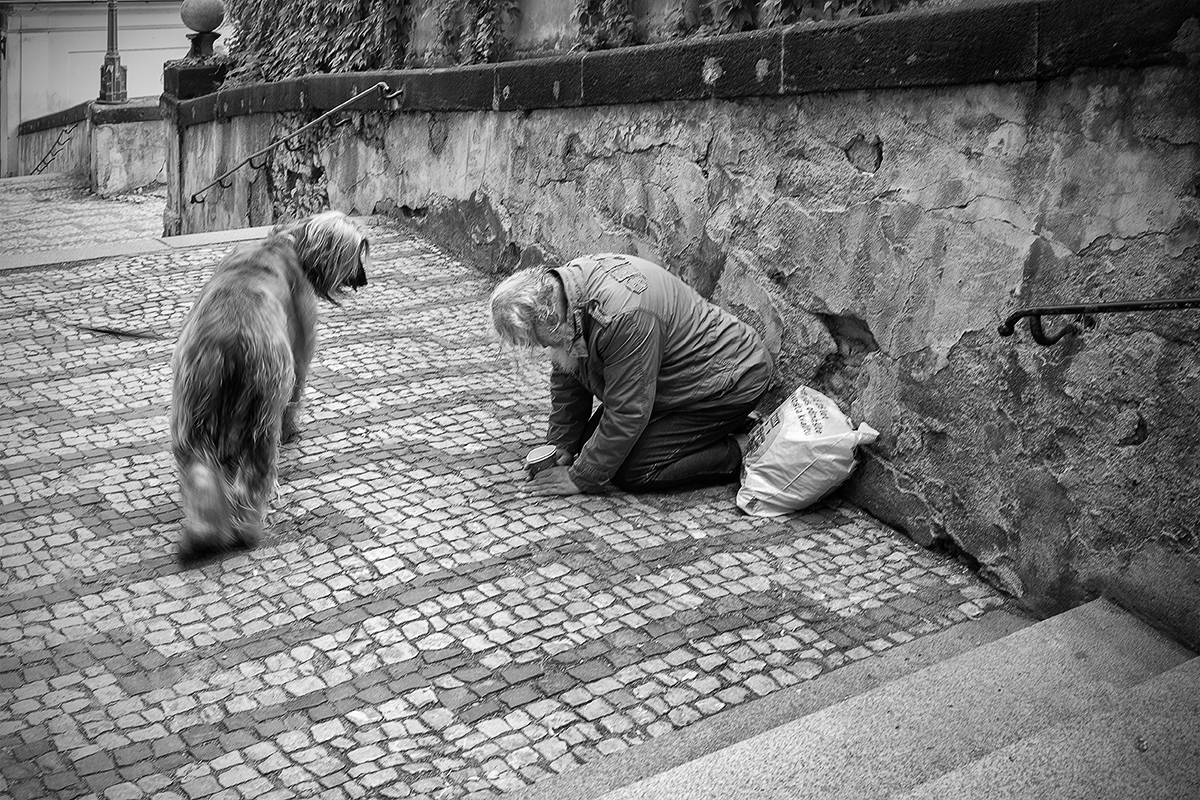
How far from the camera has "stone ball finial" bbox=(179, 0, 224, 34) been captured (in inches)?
519

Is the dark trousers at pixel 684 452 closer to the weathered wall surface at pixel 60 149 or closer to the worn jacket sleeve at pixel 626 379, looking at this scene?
the worn jacket sleeve at pixel 626 379

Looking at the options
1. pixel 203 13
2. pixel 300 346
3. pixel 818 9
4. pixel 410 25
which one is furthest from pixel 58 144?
pixel 818 9

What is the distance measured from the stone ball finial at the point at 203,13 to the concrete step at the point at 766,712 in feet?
39.1

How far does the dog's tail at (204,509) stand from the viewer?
4492 mm

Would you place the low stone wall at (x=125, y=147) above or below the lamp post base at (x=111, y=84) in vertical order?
below

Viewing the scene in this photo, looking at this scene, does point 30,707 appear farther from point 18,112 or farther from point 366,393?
point 18,112

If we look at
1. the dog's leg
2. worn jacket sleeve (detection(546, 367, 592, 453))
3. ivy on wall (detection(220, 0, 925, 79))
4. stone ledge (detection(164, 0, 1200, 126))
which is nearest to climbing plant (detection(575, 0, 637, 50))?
ivy on wall (detection(220, 0, 925, 79))

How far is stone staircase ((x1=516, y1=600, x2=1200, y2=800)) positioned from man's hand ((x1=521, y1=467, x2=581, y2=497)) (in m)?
1.67

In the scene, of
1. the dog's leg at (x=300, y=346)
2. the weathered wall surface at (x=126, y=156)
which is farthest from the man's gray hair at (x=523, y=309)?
the weathered wall surface at (x=126, y=156)

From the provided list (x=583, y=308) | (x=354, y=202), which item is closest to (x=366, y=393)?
(x=583, y=308)

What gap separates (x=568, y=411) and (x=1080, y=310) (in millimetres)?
2458

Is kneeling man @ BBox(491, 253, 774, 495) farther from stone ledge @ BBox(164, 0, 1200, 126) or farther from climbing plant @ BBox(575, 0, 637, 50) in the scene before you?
climbing plant @ BBox(575, 0, 637, 50)

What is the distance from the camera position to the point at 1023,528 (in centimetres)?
423

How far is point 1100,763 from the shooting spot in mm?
2795
